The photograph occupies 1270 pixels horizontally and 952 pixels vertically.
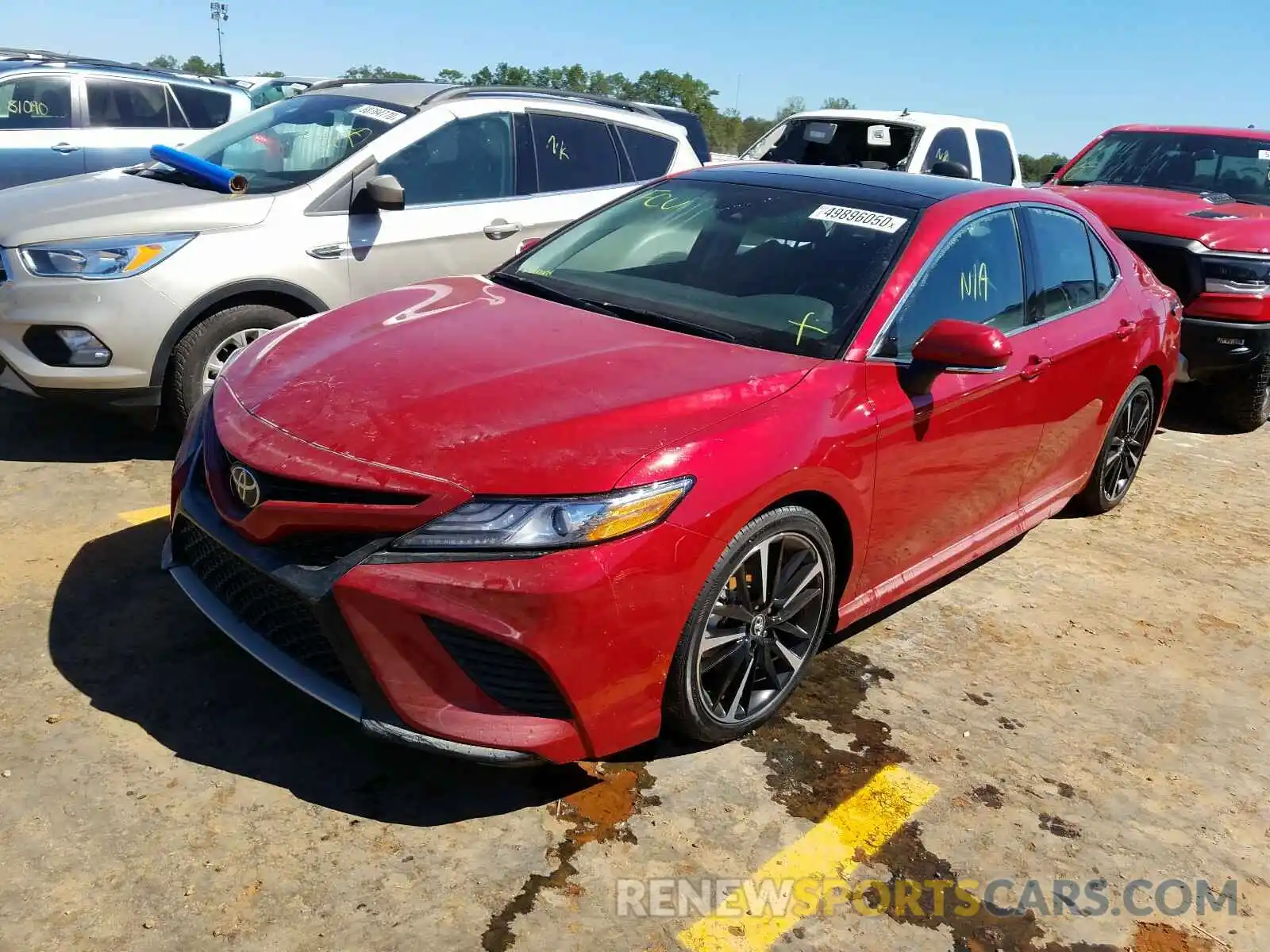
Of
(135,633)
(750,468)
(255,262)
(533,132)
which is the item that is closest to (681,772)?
(750,468)

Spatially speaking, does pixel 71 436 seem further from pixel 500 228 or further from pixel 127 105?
pixel 127 105

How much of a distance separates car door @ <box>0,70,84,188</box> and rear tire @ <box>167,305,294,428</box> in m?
5.26

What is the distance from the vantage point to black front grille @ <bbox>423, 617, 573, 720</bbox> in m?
2.47

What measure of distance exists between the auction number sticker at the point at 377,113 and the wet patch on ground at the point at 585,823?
3760mm

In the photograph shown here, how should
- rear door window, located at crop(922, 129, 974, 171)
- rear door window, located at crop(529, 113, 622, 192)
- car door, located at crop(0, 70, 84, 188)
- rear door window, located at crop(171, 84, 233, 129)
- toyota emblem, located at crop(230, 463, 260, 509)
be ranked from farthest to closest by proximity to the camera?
rear door window, located at crop(171, 84, 233, 129) < rear door window, located at crop(922, 129, 974, 171) < car door, located at crop(0, 70, 84, 188) < rear door window, located at crop(529, 113, 622, 192) < toyota emblem, located at crop(230, 463, 260, 509)

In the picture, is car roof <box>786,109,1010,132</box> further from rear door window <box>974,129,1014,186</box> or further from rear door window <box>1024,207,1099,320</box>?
rear door window <box>1024,207,1099,320</box>

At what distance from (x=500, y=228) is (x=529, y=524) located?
3518 millimetres

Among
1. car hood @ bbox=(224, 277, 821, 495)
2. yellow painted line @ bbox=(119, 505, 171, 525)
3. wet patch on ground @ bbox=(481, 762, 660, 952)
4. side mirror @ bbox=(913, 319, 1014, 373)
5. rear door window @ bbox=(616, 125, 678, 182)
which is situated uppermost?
rear door window @ bbox=(616, 125, 678, 182)

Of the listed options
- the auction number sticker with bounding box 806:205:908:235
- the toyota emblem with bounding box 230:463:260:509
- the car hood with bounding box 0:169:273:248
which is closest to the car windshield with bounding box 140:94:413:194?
the car hood with bounding box 0:169:273:248

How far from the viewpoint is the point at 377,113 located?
550 cm

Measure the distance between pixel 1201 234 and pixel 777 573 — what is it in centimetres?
503

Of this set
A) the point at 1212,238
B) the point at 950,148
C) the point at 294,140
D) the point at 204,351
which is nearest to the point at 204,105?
the point at 294,140

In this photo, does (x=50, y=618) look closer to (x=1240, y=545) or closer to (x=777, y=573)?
(x=777, y=573)

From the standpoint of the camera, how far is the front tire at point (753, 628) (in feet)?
9.19
